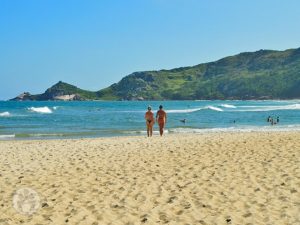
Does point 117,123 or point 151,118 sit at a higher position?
point 151,118

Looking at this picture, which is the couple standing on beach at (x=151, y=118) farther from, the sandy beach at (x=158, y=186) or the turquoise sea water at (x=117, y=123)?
the sandy beach at (x=158, y=186)

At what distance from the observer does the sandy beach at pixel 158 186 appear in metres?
7.52

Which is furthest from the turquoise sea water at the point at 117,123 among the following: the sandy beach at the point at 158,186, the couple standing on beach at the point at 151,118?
the sandy beach at the point at 158,186

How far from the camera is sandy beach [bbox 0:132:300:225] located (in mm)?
7520

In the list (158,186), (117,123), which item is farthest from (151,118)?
(117,123)

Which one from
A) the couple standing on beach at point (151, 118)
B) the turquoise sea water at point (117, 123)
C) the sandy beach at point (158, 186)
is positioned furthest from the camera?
the turquoise sea water at point (117, 123)

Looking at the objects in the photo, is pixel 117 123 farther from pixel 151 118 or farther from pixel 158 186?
pixel 158 186

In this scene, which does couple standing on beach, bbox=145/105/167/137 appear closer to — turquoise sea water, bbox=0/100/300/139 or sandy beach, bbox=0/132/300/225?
turquoise sea water, bbox=0/100/300/139

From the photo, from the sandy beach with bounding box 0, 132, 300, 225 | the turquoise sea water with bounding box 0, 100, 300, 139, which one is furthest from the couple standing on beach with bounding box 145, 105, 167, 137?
the sandy beach with bounding box 0, 132, 300, 225

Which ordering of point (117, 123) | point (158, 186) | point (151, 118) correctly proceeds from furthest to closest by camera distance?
point (117, 123)
point (151, 118)
point (158, 186)

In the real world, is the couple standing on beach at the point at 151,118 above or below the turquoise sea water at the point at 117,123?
above

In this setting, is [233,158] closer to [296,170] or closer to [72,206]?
[296,170]

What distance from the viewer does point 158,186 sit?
31.8 ft

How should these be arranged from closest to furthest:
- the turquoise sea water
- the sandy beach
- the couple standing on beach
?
the sandy beach, the couple standing on beach, the turquoise sea water
